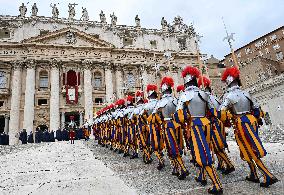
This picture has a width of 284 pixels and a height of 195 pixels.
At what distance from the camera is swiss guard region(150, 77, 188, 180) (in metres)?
5.03

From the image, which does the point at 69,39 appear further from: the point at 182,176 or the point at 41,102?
the point at 182,176

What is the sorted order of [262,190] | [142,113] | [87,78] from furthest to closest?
[87,78], [142,113], [262,190]

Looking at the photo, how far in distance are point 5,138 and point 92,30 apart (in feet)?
67.8

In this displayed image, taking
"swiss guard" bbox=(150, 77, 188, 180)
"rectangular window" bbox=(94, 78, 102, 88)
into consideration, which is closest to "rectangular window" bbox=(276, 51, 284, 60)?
"rectangular window" bbox=(94, 78, 102, 88)

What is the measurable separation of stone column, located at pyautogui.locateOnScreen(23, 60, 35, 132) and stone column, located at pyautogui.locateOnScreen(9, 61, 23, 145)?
1.16 meters

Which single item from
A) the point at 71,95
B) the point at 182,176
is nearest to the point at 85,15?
the point at 71,95

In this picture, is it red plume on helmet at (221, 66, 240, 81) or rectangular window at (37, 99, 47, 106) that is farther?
rectangular window at (37, 99, 47, 106)

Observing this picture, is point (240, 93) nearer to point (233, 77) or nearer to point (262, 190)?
point (233, 77)

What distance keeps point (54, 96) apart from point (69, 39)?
8.90m

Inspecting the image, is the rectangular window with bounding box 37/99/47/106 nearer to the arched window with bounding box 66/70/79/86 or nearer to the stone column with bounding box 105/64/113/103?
the arched window with bounding box 66/70/79/86

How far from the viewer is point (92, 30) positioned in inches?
1426

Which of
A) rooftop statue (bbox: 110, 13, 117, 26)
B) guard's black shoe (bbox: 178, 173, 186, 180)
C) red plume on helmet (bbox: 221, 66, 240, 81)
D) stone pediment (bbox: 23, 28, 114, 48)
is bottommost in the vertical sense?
guard's black shoe (bbox: 178, 173, 186, 180)

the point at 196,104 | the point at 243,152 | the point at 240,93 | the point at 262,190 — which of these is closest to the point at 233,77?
the point at 240,93

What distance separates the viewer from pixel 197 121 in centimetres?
414
